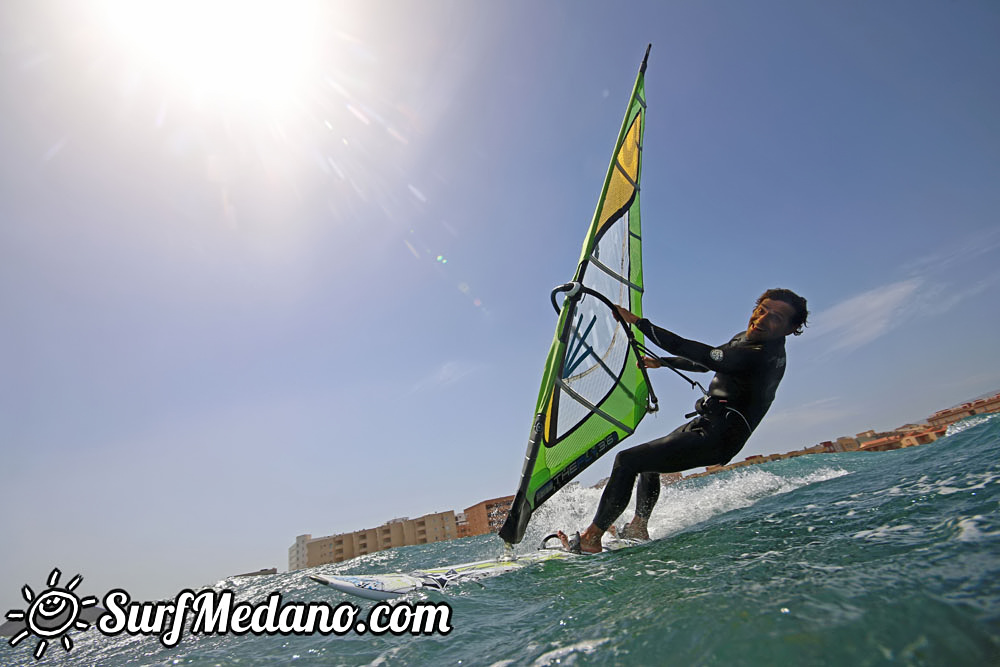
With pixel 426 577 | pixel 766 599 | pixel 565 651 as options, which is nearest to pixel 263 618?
pixel 426 577

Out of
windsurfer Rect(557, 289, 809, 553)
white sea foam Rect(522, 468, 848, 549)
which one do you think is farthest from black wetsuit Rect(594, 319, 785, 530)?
white sea foam Rect(522, 468, 848, 549)

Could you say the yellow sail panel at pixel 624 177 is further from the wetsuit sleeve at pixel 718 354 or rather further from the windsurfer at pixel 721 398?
the wetsuit sleeve at pixel 718 354

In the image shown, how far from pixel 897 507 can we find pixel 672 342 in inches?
71.4

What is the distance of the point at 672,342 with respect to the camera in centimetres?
388

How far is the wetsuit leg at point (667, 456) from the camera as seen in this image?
12.9 feet

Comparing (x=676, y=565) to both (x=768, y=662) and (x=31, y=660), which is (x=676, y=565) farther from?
(x=31, y=660)

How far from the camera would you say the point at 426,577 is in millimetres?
3762

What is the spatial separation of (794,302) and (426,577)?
4200 mm

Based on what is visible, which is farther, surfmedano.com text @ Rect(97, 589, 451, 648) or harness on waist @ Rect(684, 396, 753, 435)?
harness on waist @ Rect(684, 396, 753, 435)

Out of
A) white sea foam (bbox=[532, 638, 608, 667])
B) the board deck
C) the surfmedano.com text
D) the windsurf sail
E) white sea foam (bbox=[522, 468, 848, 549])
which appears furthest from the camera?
white sea foam (bbox=[522, 468, 848, 549])

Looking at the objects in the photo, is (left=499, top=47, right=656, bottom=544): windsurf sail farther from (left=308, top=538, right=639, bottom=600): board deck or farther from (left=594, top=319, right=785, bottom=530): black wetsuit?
(left=594, top=319, right=785, bottom=530): black wetsuit

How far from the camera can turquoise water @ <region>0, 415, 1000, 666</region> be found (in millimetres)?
1226

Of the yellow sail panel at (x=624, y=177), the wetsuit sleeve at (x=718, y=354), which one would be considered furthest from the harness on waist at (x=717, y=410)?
the yellow sail panel at (x=624, y=177)

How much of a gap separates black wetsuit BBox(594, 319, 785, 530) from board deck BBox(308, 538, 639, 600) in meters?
0.60
